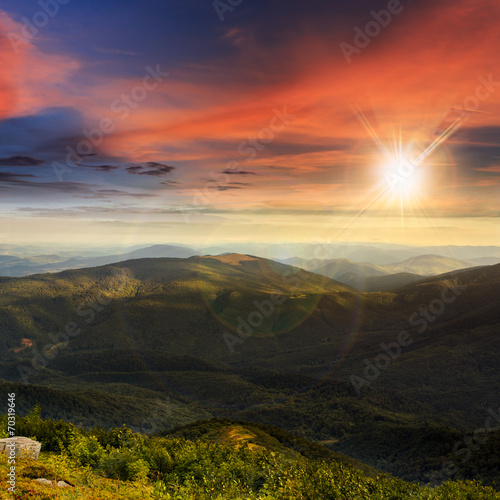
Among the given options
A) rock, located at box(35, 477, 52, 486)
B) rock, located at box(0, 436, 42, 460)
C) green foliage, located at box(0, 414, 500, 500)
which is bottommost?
green foliage, located at box(0, 414, 500, 500)

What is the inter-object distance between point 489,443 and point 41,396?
561 feet

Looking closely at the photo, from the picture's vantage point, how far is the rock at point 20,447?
26.9 meters

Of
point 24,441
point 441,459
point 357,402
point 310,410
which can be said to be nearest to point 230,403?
point 310,410

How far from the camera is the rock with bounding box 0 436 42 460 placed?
2692cm

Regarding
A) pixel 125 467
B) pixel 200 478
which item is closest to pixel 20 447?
pixel 125 467

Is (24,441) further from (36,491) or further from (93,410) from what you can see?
(93,410)

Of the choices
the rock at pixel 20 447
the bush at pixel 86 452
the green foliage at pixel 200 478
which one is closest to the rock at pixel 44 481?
the green foliage at pixel 200 478

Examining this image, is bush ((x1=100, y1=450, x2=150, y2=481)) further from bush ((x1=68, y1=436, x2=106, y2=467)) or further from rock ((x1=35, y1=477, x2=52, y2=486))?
rock ((x1=35, y1=477, x2=52, y2=486))

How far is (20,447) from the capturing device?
27.9 metres

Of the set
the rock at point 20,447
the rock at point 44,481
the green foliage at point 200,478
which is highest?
the rock at point 44,481

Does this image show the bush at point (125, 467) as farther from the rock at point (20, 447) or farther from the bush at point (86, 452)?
the rock at point (20, 447)

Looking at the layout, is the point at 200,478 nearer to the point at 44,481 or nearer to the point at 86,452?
the point at 86,452

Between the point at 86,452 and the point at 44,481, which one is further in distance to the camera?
the point at 86,452

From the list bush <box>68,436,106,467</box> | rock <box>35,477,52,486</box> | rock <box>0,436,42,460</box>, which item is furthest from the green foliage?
rock <box>0,436,42,460</box>
